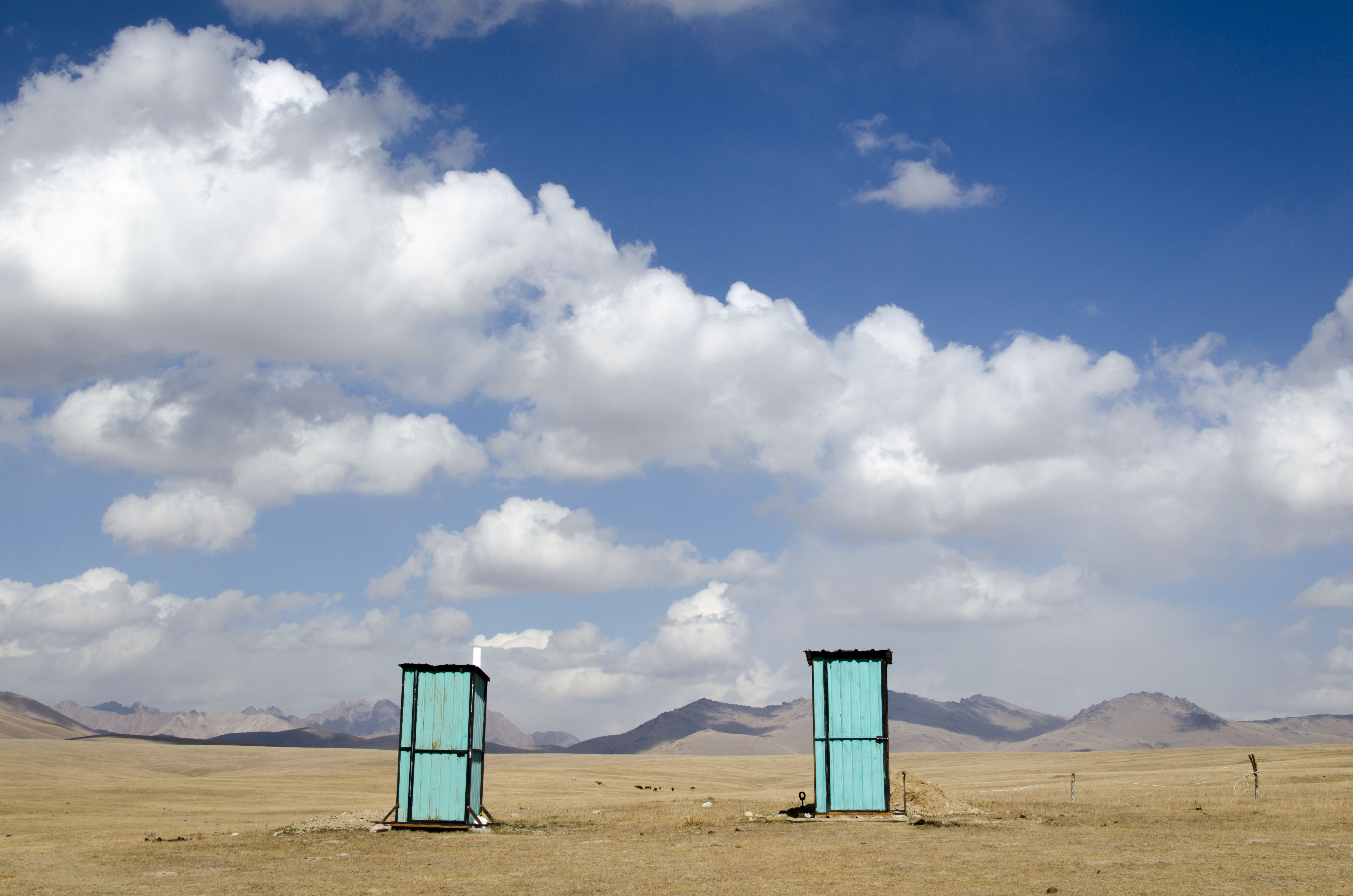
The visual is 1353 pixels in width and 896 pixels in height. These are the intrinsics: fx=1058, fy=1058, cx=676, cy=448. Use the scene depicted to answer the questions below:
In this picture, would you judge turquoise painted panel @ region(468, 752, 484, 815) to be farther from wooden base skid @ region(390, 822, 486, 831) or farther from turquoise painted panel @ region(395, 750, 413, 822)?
turquoise painted panel @ region(395, 750, 413, 822)

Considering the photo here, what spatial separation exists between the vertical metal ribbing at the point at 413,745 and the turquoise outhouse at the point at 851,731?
10465 mm

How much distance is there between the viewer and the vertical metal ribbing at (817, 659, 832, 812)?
28.8 m

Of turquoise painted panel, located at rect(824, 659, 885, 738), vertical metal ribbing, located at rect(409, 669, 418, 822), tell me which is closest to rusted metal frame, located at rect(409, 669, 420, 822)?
vertical metal ribbing, located at rect(409, 669, 418, 822)

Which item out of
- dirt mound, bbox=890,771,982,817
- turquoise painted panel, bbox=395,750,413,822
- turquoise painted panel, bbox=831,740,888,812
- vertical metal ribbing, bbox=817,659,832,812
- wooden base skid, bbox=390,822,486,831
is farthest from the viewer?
dirt mound, bbox=890,771,982,817

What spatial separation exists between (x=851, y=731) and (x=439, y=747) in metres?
11.0

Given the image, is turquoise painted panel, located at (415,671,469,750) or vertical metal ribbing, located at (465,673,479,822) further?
turquoise painted panel, located at (415,671,469,750)

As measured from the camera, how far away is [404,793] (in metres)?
26.8

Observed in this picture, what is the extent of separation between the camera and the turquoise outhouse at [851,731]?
93.9 feet

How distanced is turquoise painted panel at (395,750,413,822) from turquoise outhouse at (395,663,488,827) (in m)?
0.02

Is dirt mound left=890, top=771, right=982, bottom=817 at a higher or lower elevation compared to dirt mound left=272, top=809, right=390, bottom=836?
higher

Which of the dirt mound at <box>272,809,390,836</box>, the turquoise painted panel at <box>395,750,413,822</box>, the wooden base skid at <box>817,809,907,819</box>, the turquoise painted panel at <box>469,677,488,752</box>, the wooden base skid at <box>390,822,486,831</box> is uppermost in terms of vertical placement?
the turquoise painted panel at <box>469,677,488,752</box>

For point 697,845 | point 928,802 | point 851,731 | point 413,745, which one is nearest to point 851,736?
point 851,731

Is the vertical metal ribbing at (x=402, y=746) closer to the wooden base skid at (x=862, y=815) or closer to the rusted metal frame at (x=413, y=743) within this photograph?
the rusted metal frame at (x=413, y=743)

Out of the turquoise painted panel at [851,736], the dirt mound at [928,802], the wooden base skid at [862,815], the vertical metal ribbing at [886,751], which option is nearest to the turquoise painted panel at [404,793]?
the turquoise painted panel at [851,736]
